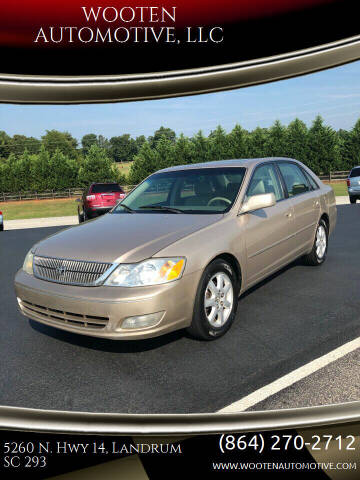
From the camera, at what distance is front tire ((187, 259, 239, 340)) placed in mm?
3508

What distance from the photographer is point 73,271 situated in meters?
3.37

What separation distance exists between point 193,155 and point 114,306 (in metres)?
43.2

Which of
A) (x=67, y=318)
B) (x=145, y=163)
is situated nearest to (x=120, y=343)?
(x=67, y=318)

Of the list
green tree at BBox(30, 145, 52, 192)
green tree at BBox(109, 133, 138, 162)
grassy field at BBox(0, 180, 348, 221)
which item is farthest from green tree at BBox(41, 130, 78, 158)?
grassy field at BBox(0, 180, 348, 221)

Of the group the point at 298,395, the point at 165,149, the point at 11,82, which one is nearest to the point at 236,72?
the point at 11,82

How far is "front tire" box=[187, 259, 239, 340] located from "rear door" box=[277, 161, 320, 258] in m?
1.63

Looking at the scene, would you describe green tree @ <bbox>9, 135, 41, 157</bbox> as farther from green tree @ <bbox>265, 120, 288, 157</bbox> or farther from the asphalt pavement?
the asphalt pavement

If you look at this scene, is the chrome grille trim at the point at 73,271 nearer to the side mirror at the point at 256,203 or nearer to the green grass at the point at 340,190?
the side mirror at the point at 256,203

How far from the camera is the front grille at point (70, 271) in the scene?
3.27 metres

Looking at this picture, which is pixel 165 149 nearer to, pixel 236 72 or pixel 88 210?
pixel 88 210

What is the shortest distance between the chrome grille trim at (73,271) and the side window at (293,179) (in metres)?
3.13

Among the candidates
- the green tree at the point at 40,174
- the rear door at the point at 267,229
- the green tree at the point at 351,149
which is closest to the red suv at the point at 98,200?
the rear door at the point at 267,229

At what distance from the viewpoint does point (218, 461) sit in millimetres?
2254

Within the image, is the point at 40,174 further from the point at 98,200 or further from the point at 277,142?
the point at 98,200
